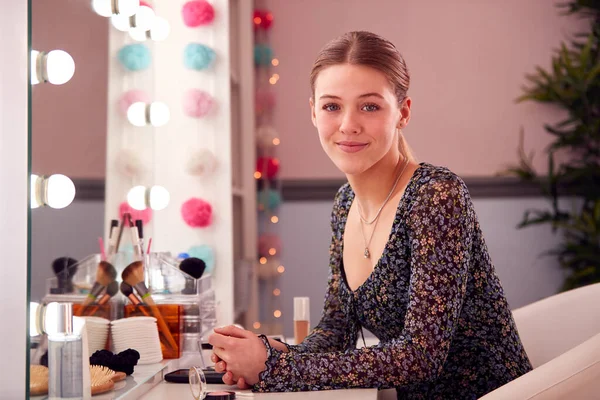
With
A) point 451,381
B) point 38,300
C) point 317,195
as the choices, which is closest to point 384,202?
point 451,381

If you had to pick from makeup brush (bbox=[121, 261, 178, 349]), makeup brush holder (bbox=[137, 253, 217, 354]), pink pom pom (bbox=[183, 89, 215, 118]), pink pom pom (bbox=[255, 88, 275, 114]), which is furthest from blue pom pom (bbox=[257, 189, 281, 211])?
makeup brush (bbox=[121, 261, 178, 349])

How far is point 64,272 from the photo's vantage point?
123cm

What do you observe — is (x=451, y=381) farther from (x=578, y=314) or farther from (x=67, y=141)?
(x=67, y=141)

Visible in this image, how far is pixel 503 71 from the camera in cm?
331

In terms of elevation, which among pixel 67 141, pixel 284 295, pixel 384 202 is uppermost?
pixel 67 141

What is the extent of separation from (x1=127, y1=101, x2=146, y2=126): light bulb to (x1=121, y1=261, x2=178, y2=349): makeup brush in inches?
19.4

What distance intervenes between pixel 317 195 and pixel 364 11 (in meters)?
0.93

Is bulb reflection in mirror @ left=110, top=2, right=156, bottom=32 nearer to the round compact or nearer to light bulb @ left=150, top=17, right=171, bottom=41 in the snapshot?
light bulb @ left=150, top=17, right=171, bottom=41

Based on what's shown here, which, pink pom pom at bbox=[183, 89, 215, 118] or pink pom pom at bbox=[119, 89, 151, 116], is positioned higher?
pink pom pom at bbox=[183, 89, 215, 118]

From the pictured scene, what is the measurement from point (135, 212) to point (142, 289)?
41cm

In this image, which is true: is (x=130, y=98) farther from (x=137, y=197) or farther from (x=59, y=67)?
(x=59, y=67)

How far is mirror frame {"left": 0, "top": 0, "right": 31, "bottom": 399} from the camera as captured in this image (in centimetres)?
89

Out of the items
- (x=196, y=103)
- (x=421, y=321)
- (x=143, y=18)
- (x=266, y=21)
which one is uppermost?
(x=266, y=21)

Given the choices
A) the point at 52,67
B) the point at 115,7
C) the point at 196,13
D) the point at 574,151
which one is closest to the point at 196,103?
the point at 196,13
